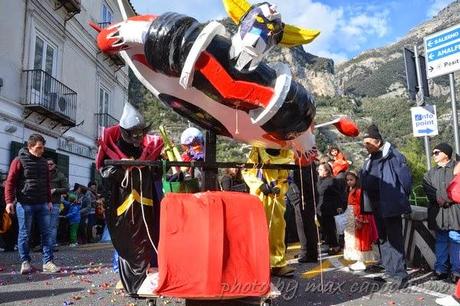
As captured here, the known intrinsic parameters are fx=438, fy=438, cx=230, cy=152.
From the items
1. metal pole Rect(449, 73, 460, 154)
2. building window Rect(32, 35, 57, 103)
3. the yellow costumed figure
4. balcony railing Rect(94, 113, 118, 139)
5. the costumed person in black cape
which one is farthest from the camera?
balcony railing Rect(94, 113, 118, 139)

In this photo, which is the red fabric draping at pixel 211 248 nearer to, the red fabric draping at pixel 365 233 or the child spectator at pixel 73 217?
the red fabric draping at pixel 365 233

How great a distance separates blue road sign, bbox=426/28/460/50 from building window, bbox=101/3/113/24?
1544cm

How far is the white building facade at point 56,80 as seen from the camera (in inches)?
482

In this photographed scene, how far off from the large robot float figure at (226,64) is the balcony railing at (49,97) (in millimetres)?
11180

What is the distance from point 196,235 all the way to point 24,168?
12.9ft

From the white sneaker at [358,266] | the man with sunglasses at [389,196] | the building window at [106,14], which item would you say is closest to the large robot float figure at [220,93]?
the man with sunglasses at [389,196]

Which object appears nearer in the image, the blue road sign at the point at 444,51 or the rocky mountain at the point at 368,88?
the blue road sign at the point at 444,51

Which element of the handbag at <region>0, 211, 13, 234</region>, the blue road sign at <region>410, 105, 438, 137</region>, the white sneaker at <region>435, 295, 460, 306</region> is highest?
the blue road sign at <region>410, 105, 438, 137</region>

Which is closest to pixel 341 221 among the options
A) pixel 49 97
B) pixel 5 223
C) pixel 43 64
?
pixel 5 223

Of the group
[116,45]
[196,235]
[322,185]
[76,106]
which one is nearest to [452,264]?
[322,185]

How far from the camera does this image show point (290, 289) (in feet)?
15.0

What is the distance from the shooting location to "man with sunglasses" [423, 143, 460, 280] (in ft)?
16.2

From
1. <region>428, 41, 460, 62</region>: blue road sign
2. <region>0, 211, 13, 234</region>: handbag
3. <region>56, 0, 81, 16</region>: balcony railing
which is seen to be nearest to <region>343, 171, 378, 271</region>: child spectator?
<region>428, 41, 460, 62</region>: blue road sign

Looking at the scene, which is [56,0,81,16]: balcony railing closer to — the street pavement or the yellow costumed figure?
the street pavement
